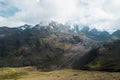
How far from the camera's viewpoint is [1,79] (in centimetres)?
19288

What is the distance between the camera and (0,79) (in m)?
193

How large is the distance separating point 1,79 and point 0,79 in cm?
86
